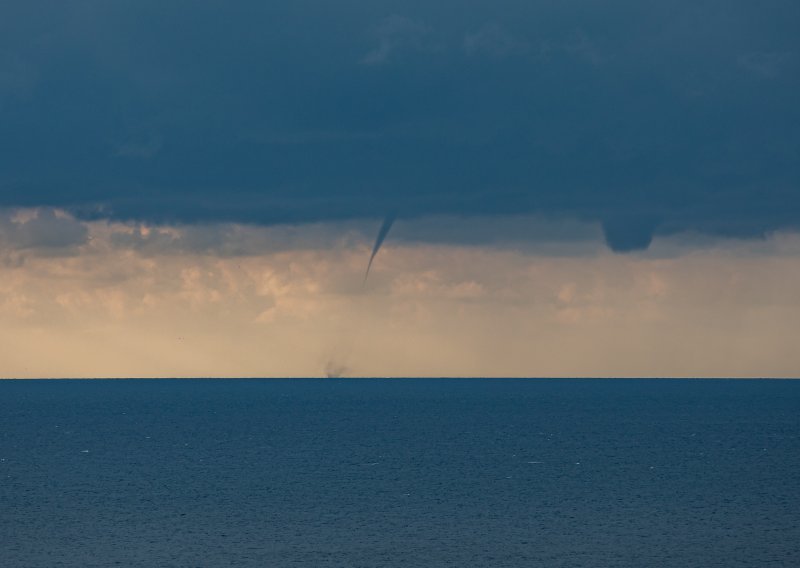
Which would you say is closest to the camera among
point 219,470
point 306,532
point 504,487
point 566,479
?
point 306,532

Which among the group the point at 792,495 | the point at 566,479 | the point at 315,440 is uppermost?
the point at 315,440

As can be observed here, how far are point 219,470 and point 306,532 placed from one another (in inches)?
2034

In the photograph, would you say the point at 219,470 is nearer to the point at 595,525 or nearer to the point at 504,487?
the point at 504,487

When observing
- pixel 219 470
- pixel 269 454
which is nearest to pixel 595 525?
pixel 219 470

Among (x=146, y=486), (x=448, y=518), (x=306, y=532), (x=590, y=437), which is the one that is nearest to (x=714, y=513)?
(x=448, y=518)

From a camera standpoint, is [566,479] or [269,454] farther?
[269,454]

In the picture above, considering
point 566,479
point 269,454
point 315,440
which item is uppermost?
point 315,440

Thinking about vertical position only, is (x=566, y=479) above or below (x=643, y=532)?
above

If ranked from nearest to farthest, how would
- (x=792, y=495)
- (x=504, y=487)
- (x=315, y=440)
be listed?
1. (x=792, y=495)
2. (x=504, y=487)
3. (x=315, y=440)

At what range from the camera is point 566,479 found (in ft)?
407

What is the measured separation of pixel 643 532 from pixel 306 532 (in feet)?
85.1

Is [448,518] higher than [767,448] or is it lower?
lower

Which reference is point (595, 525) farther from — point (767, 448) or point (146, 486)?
point (767, 448)

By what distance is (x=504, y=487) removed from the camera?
11631 centimetres
